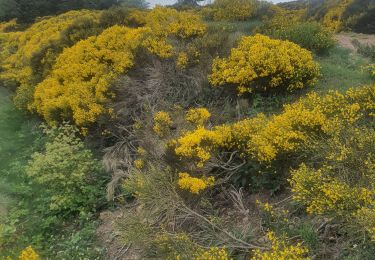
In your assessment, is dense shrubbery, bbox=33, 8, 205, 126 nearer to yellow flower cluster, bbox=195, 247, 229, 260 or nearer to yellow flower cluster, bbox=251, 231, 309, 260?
yellow flower cluster, bbox=195, 247, 229, 260

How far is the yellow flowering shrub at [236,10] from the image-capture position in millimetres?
13938

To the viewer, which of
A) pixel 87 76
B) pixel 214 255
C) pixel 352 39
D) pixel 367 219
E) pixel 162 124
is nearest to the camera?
pixel 367 219

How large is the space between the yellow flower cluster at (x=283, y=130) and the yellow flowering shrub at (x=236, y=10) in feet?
29.6

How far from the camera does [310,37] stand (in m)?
8.41

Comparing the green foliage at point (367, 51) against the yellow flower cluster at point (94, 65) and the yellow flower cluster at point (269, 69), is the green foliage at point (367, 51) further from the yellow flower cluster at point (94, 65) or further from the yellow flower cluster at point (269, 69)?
the yellow flower cluster at point (94, 65)

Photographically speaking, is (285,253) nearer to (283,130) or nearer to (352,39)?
(283,130)

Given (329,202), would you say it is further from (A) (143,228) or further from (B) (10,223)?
(B) (10,223)

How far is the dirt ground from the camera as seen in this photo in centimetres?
937

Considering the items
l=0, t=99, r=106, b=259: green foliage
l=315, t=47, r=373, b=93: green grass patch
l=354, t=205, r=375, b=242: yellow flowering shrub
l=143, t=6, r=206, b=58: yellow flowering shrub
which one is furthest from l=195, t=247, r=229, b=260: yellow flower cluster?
l=143, t=6, r=206, b=58: yellow flowering shrub

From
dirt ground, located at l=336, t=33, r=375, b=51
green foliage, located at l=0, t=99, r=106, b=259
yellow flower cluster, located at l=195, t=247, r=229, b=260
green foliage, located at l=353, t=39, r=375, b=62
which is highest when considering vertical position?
green foliage, located at l=353, t=39, r=375, b=62

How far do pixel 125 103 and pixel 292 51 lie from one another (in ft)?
10.9

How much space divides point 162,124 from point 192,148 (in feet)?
4.57

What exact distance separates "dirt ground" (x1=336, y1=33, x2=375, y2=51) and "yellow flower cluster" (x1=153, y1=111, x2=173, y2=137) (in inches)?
188

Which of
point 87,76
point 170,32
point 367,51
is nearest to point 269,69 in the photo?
point 367,51
